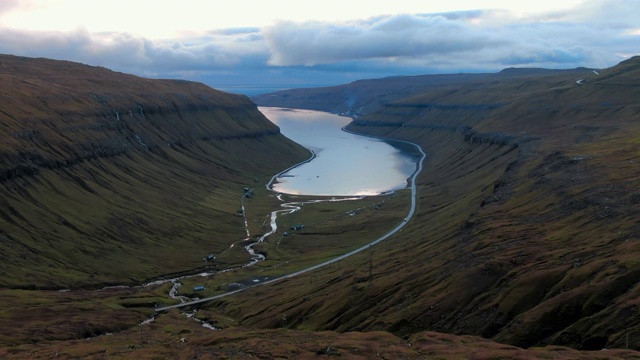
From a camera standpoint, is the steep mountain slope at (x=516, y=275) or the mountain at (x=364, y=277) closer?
the steep mountain slope at (x=516, y=275)

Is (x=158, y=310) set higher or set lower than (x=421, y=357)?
lower

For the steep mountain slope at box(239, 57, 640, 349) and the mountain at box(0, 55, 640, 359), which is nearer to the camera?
the steep mountain slope at box(239, 57, 640, 349)

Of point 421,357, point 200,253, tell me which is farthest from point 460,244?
point 200,253

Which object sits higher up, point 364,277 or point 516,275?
point 516,275

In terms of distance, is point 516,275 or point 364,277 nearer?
point 516,275

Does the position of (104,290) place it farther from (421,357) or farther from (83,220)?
(421,357)

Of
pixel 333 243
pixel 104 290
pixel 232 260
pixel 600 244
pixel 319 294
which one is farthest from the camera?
pixel 333 243

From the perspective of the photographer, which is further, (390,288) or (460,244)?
(460,244)

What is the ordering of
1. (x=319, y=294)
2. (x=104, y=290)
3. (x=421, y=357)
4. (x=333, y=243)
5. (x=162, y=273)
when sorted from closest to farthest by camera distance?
(x=421, y=357) < (x=319, y=294) < (x=104, y=290) < (x=162, y=273) < (x=333, y=243)

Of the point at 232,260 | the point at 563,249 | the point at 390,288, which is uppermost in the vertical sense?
the point at 563,249
